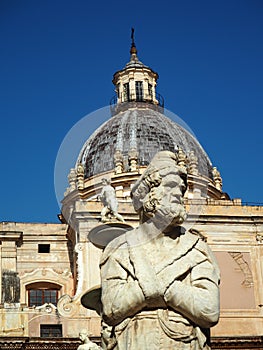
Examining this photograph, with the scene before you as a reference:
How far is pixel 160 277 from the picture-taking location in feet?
19.9

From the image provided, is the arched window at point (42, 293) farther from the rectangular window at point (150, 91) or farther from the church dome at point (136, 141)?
the rectangular window at point (150, 91)

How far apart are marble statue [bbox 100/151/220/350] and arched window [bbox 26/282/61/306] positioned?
3827 centimetres

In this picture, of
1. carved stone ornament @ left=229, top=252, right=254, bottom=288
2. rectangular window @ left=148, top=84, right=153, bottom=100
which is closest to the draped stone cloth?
carved stone ornament @ left=229, top=252, right=254, bottom=288

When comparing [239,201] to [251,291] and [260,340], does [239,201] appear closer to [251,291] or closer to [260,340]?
[251,291]

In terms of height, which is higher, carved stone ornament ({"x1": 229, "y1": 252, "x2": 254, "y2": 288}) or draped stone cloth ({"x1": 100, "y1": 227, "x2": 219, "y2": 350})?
carved stone ornament ({"x1": 229, "y1": 252, "x2": 254, "y2": 288})

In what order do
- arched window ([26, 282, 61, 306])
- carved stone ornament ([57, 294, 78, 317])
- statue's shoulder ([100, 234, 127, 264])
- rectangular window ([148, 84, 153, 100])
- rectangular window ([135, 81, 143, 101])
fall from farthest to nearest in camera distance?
rectangular window ([148, 84, 153, 100]), rectangular window ([135, 81, 143, 101]), arched window ([26, 282, 61, 306]), carved stone ornament ([57, 294, 78, 317]), statue's shoulder ([100, 234, 127, 264])

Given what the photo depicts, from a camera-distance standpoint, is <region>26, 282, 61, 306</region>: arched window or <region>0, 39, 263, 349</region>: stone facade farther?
<region>26, 282, 61, 306</region>: arched window

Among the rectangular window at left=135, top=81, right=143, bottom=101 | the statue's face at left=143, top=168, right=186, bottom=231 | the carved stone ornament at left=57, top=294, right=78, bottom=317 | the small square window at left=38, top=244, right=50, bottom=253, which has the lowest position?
the statue's face at left=143, top=168, right=186, bottom=231

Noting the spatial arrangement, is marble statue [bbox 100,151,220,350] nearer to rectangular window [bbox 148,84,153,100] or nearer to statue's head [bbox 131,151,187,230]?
statue's head [bbox 131,151,187,230]

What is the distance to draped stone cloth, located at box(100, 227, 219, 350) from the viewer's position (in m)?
5.95

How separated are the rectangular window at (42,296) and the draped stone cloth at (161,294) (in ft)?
126

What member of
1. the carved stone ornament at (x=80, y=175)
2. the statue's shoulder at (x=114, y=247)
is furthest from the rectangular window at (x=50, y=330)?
the statue's shoulder at (x=114, y=247)

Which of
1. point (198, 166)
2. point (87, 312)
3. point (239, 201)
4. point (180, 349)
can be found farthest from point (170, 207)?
point (198, 166)

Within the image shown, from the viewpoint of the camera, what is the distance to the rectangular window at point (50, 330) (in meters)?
38.2
